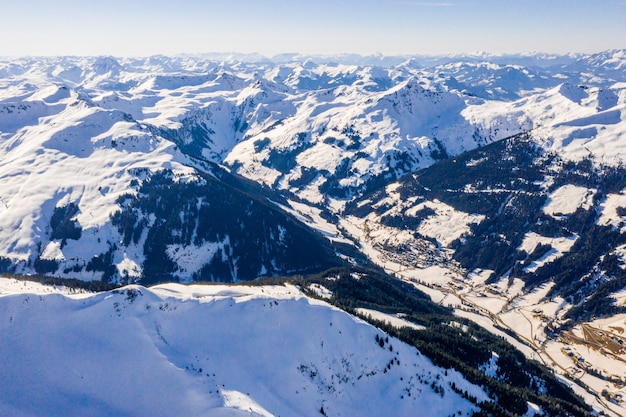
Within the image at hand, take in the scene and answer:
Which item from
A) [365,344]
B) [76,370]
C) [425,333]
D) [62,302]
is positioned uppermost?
[62,302]

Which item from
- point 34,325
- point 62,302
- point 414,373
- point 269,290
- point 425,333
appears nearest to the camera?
point 34,325

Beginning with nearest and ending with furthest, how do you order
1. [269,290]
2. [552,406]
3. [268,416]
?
[268,416], [552,406], [269,290]

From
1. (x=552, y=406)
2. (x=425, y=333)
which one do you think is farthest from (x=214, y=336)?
(x=552, y=406)

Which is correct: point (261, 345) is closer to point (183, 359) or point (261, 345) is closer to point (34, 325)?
point (183, 359)

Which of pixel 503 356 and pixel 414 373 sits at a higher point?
pixel 414 373

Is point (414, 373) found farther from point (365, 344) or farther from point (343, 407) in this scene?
point (343, 407)

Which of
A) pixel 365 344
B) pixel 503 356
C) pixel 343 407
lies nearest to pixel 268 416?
pixel 343 407

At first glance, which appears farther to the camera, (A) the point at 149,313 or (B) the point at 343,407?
(A) the point at 149,313
